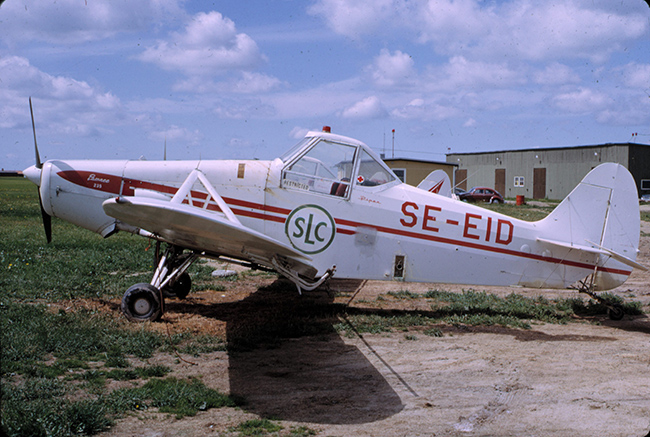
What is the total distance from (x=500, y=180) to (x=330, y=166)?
165 ft

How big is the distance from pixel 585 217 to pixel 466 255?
82.8 inches

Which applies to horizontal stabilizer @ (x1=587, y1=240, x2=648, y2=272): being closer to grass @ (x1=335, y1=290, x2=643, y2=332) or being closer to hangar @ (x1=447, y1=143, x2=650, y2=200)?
grass @ (x1=335, y1=290, x2=643, y2=332)

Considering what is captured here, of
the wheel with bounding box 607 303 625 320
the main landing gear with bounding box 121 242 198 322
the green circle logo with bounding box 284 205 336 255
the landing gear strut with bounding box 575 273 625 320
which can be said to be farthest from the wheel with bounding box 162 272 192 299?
the wheel with bounding box 607 303 625 320

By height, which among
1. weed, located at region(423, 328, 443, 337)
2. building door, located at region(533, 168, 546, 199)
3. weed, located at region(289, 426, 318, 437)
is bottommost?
weed, located at region(289, 426, 318, 437)

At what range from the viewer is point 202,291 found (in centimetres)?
938

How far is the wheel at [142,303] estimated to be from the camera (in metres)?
6.76

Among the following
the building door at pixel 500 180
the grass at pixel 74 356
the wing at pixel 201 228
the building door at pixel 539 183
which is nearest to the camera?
the grass at pixel 74 356

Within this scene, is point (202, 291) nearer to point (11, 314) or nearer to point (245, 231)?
point (11, 314)

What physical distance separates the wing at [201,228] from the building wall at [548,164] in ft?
149

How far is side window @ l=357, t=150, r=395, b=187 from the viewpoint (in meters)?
7.46

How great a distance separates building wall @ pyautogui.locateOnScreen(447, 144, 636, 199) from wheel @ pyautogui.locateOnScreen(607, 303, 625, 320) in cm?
4176

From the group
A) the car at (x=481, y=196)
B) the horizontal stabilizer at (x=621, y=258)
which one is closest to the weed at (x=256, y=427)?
the horizontal stabilizer at (x=621, y=258)

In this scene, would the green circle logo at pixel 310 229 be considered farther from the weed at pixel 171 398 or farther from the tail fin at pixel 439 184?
the tail fin at pixel 439 184

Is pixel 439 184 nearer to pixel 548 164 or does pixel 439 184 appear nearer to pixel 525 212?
pixel 525 212
